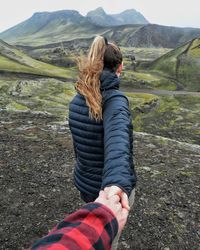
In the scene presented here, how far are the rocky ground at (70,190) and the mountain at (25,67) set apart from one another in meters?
62.0

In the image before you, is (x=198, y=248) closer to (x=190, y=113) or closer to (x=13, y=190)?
(x=13, y=190)

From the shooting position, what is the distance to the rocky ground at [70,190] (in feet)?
32.8

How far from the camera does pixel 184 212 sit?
11.4 meters

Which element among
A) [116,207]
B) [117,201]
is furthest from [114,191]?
[116,207]

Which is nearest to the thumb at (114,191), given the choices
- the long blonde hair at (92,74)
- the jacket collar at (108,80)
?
the long blonde hair at (92,74)

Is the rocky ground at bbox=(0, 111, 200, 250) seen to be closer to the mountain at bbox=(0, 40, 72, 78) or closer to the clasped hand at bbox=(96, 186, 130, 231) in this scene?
the clasped hand at bbox=(96, 186, 130, 231)

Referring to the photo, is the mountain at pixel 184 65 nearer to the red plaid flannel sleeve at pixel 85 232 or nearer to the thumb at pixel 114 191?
the thumb at pixel 114 191

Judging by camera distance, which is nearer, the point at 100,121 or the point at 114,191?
the point at 114,191

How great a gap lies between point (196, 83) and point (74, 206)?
89.0 metres

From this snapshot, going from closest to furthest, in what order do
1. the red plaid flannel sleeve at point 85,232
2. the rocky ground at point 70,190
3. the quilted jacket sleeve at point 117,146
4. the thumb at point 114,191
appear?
1. the red plaid flannel sleeve at point 85,232
2. the thumb at point 114,191
3. the quilted jacket sleeve at point 117,146
4. the rocky ground at point 70,190

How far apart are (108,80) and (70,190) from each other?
8.10 m

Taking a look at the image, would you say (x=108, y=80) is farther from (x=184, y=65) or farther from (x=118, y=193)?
(x=184, y=65)

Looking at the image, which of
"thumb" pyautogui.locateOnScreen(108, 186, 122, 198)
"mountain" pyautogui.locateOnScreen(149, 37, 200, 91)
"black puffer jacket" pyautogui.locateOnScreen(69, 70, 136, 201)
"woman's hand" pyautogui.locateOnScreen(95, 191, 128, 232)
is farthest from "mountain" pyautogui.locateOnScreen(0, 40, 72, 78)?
"woman's hand" pyautogui.locateOnScreen(95, 191, 128, 232)

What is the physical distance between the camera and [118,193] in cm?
285
